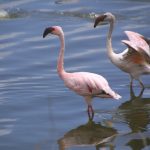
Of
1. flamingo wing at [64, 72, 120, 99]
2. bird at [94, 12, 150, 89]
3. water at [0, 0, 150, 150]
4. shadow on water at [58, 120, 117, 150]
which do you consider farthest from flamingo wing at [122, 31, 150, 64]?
shadow on water at [58, 120, 117, 150]

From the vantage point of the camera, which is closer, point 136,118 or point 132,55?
point 136,118

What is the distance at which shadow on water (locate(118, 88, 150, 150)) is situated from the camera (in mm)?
7645

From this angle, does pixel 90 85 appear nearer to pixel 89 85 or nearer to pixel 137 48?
pixel 89 85

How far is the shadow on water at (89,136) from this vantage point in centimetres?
778

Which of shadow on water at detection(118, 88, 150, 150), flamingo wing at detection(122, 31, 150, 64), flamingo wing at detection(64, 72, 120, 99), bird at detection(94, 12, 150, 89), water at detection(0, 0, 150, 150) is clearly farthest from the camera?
bird at detection(94, 12, 150, 89)

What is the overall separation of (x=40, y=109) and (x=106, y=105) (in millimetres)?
996

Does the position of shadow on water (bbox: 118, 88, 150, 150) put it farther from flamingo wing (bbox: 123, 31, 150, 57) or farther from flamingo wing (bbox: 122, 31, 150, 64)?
flamingo wing (bbox: 123, 31, 150, 57)

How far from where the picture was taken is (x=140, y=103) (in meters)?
9.67

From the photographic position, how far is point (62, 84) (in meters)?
10.4

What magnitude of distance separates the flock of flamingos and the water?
0.28 meters

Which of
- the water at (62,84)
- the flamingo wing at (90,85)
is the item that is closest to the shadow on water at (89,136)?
the water at (62,84)

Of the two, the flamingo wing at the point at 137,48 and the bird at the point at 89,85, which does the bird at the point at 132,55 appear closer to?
the flamingo wing at the point at 137,48

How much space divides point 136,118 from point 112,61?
191cm

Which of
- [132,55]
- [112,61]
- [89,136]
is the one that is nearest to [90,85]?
[89,136]
